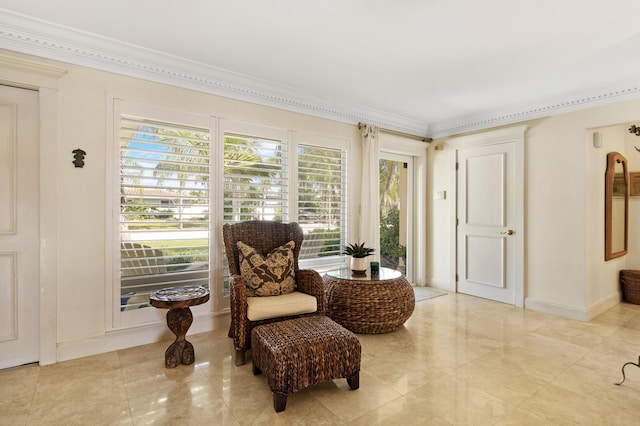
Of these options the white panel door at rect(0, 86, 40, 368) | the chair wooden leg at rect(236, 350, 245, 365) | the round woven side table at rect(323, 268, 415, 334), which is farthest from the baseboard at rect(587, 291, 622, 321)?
the white panel door at rect(0, 86, 40, 368)

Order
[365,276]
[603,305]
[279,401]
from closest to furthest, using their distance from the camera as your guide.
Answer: [279,401]
[365,276]
[603,305]

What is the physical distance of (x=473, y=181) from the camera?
Answer: 4695 mm

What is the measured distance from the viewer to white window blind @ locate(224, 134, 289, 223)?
3.46 metres

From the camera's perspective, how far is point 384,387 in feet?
7.41

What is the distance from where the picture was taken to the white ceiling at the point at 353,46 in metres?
2.26

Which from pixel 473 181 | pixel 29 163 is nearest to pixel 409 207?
pixel 473 181

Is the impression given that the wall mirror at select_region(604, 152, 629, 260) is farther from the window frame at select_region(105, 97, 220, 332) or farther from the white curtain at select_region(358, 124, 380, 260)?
the window frame at select_region(105, 97, 220, 332)

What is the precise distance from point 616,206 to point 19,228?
267 inches

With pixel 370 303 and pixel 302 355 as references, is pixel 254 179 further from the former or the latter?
pixel 302 355

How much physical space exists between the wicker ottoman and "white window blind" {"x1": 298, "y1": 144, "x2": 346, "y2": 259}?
5.72ft

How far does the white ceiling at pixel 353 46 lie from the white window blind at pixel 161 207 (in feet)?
1.83

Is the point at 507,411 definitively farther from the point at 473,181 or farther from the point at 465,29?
the point at 473,181

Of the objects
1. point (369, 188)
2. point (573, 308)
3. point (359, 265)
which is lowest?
point (573, 308)

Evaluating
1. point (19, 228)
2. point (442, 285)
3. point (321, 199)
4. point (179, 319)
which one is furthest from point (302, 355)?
point (442, 285)
